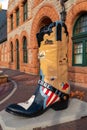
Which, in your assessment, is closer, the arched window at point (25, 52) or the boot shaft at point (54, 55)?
the boot shaft at point (54, 55)

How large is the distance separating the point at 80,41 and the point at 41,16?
5898 mm

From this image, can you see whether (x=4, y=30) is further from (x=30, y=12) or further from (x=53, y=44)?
(x=53, y=44)

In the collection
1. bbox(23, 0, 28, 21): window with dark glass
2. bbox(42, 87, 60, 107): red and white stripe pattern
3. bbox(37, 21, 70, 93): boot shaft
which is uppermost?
bbox(23, 0, 28, 21): window with dark glass

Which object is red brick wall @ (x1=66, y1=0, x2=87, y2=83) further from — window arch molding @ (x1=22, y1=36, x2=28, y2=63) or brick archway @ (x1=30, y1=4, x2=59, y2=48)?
window arch molding @ (x1=22, y1=36, x2=28, y2=63)

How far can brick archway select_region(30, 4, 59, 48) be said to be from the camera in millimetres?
14273

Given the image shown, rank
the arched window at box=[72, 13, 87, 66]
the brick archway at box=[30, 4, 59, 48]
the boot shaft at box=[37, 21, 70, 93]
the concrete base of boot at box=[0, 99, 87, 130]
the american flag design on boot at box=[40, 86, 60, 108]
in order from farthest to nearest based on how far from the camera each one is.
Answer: the brick archway at box=[30, 4, 59, 48]
the arched window at box=[72, 13, 87, 66]
the boot shaft at box=[37, 21, 70, 93]
the american flag design on boot at box=[40, 86, 60, 108]
the concrete base of boot at box=[0, 99, 87, 130]

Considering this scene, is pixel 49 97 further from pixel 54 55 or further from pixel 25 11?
pixel 25 11

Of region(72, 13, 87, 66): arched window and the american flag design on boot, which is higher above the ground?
region(72, 13, 87, 66): arched window

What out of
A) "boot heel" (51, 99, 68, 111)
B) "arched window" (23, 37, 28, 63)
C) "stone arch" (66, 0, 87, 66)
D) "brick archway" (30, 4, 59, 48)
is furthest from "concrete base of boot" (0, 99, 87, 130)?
"arched window" (23, 37, 28, 63)

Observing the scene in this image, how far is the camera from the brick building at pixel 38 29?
38.4 feet

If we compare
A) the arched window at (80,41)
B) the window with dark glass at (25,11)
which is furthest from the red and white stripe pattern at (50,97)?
the window with dark glass at (25,11)

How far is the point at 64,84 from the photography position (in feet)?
20.5

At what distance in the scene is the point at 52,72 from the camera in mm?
6051

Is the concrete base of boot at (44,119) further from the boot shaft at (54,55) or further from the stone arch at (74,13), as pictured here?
the stone arch at (74,13)
